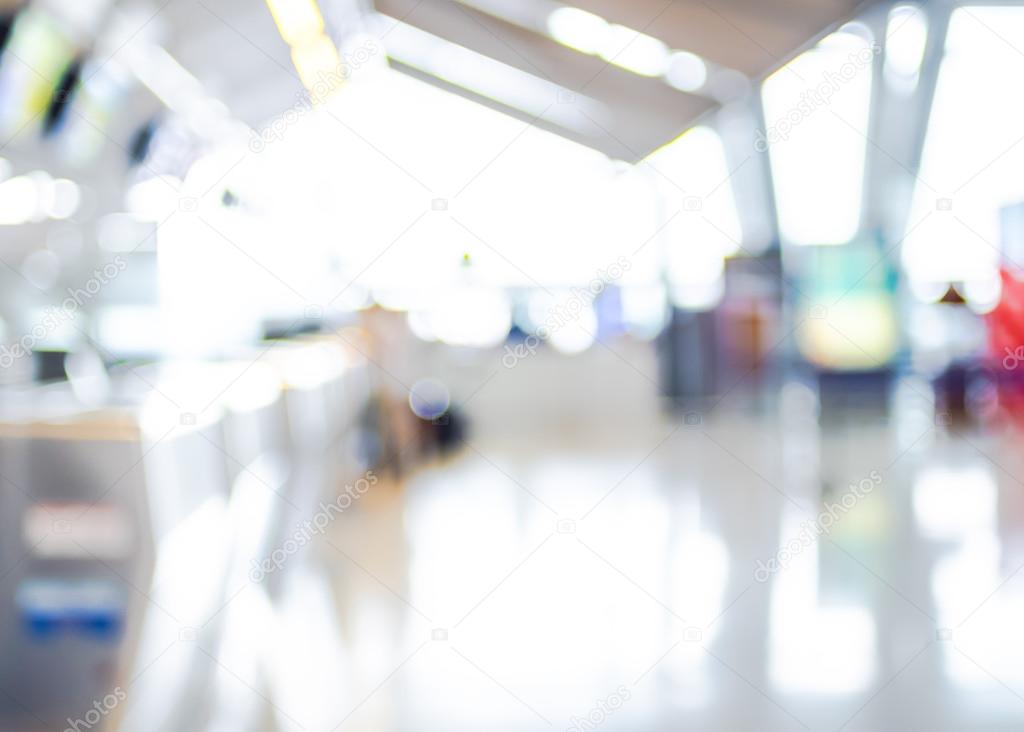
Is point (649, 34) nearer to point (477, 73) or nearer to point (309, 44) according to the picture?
point (477, 73)

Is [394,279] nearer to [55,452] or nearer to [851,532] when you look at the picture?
[851,532]
